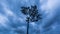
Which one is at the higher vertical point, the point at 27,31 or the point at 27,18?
the point at 27,18

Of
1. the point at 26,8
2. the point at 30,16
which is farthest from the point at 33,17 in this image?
the point at 26,8

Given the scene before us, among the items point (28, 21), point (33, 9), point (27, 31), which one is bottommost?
point (27, 31)

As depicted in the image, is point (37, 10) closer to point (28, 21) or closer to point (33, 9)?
point (33, 9)

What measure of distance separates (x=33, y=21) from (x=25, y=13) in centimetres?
329

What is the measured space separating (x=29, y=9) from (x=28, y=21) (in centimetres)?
333

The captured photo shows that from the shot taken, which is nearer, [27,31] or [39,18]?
[27,31]

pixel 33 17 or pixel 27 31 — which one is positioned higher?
pixel 33 17

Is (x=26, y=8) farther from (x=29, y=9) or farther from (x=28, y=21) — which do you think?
(x=28, y=21)

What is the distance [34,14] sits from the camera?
36.8 metres

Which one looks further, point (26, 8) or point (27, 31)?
point (26, 8)

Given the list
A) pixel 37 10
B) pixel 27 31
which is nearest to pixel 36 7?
pixel 37 10

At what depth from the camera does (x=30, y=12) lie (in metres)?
37.0

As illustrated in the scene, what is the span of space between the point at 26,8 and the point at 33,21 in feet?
13.7

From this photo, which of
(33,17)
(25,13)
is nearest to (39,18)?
(33,17)
